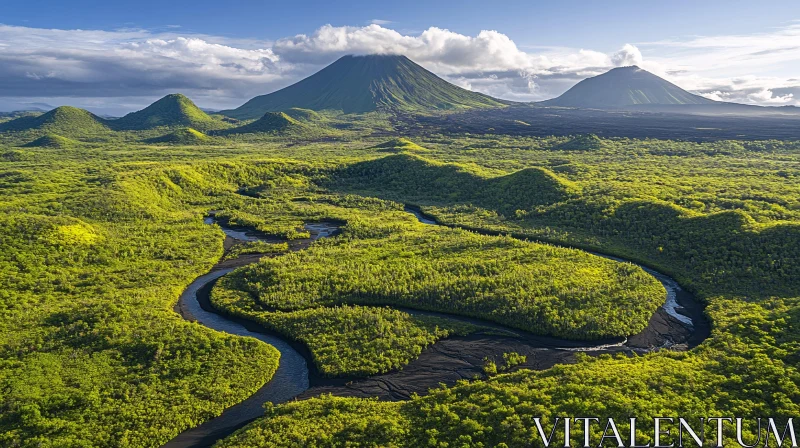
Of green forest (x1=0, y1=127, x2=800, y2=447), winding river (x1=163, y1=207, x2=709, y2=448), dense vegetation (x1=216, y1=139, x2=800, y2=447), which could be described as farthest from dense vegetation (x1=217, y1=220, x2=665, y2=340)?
dense vegetation (x1=216, y1=139, x2=800, y2=447)

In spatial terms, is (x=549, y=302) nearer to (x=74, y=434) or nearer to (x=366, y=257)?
(x=366, y=257)

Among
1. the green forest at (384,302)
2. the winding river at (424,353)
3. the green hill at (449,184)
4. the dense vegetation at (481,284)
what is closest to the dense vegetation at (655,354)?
the green forest at (384,302)

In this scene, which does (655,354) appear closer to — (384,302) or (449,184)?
(384,302)

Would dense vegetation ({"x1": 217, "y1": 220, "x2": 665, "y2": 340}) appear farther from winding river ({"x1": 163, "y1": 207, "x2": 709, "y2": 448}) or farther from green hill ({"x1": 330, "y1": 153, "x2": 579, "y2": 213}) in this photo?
green hill ({"x1": 330, "y1": 153, "x2": 579, "y2": 213})

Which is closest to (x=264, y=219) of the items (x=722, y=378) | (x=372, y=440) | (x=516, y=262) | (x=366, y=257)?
(x=366, y=257)

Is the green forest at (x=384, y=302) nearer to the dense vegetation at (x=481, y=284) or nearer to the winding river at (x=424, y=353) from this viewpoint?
the dense vegetation at (x=481, y=284)

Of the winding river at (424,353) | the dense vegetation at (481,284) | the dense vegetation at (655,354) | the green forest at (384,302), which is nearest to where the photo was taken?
the dense vegetation at (655,354)

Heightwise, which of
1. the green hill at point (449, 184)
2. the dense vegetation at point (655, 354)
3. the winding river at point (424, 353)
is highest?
the green hill at point (449, 184)
